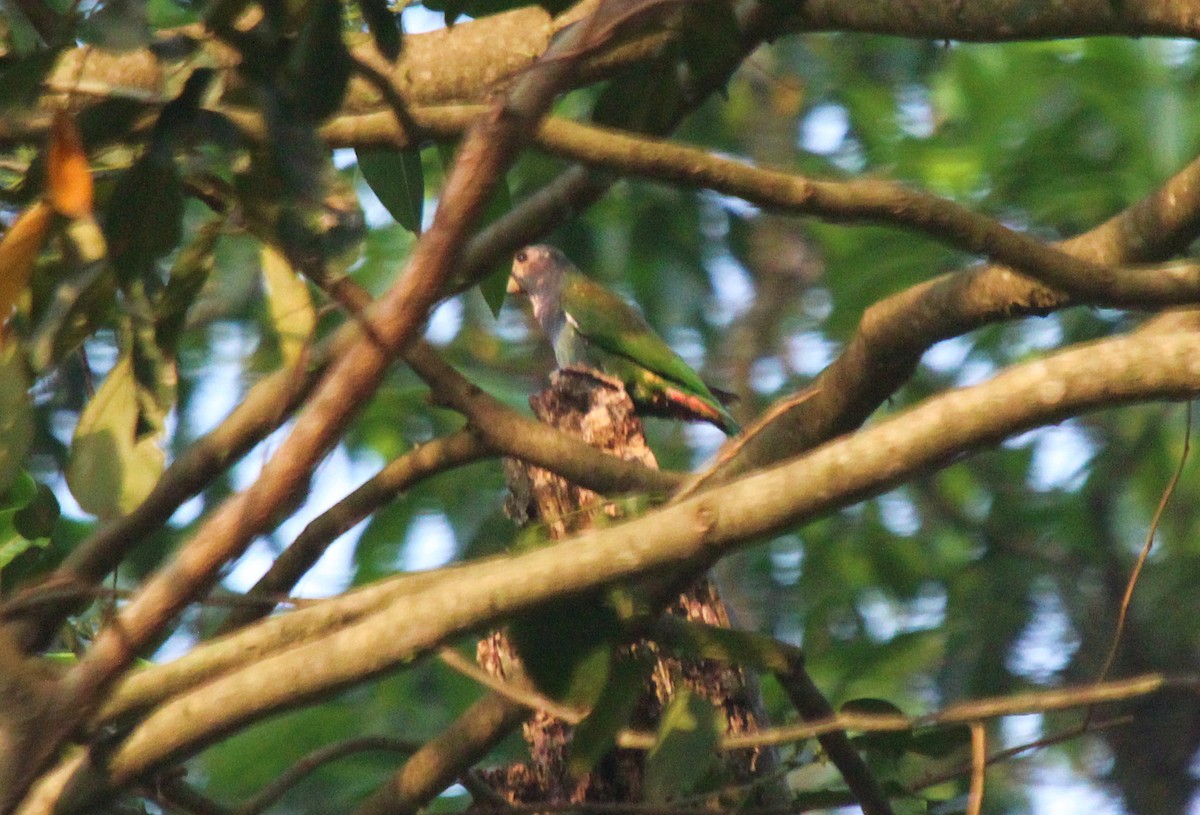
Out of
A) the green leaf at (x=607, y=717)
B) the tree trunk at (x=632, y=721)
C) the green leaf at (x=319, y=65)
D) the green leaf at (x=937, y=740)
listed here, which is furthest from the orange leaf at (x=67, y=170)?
the green leaf at (x=937, y=740)

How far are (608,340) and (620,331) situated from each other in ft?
0.20

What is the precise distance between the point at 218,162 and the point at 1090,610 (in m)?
4.16

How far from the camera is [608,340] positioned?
549 cm

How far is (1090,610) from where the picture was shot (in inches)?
191

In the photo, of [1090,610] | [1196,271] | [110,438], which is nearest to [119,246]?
[110,438]

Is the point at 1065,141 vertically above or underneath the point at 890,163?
above

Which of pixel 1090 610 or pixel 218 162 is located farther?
pixel 1090 610

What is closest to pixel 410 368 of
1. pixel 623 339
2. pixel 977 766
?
pixel 977 766

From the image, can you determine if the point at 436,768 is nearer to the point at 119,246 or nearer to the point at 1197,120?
the point at 119,246

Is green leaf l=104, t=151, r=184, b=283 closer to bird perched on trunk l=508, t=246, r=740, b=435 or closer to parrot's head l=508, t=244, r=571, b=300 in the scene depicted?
bird perched on trunk l=508, t=246, r=740, b=435

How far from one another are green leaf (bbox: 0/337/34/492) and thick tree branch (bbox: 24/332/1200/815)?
0.39 m

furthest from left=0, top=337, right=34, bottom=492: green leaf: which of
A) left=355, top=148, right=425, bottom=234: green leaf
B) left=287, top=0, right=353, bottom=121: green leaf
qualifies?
left=355, top=148, right=425, bottom=234: green leaf

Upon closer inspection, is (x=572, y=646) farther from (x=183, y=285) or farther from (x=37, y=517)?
(x=37, y=517)

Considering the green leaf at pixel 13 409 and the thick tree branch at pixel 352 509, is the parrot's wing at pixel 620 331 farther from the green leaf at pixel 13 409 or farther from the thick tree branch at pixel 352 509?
the green leaf at pixel 13 409
